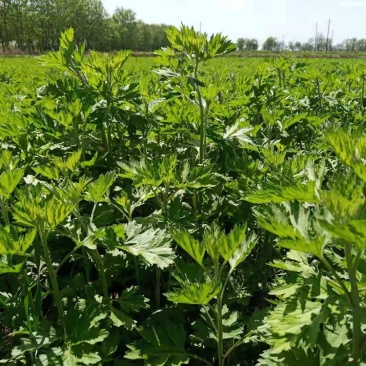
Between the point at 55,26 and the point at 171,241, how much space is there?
258 ft

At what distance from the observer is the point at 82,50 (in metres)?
2.72

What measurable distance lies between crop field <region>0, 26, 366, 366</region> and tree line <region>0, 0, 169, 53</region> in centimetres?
6243

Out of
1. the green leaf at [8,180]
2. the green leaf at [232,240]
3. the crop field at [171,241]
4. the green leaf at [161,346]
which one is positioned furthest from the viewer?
the green leaf at [8,180]

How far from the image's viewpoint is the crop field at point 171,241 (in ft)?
3.96

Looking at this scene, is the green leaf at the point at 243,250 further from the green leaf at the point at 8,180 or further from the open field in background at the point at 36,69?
the open field in background at the point at 36,69

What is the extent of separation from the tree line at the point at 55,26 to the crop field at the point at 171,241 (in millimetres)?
62434

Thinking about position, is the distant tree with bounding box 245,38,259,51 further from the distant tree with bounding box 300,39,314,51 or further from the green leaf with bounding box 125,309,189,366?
the green leaf with bounding box 125,309,189,366

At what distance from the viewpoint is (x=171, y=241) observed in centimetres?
178

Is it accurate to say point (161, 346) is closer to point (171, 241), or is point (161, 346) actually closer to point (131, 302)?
point (131, 302)

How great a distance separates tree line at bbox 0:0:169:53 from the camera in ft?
211

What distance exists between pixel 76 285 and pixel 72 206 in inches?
25.9

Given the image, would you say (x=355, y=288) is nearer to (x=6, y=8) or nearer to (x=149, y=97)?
(x=149, y=97)

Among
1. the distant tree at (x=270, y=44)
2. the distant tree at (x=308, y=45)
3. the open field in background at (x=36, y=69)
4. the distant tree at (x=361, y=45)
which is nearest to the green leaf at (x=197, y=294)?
the open field in background at (x=36, y=69)

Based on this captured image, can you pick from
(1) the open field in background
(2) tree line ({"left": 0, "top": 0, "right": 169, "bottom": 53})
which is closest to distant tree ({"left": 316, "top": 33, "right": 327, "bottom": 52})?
(2) tree line ({"left": 0, "top": 0, "right": 169, "bottom": 53})
